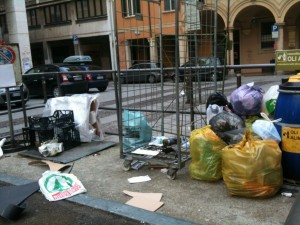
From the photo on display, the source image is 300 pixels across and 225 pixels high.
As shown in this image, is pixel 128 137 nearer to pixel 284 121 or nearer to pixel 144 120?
pixel 144 120

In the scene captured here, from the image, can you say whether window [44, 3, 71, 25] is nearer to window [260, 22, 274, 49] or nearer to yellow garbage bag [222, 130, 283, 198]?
window [260, 22, 274, 49]

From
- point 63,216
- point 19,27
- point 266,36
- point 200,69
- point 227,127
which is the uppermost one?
point 19,27

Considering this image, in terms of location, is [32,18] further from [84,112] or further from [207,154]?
[207,154]

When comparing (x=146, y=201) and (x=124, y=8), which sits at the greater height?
(x=124, y=8)

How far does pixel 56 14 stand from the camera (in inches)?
1314

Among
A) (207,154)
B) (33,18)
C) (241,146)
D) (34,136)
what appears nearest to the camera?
(241,146)

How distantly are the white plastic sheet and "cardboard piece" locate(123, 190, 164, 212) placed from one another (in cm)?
218

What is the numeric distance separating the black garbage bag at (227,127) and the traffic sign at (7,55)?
3.55 meters

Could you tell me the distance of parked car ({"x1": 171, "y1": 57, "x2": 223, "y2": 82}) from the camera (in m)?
4.41

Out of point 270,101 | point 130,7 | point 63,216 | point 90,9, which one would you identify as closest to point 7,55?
Result: point 130,7

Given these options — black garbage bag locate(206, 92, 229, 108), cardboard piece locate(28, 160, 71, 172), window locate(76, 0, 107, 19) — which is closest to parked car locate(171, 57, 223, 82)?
black garbage bag locate(206, 92, 229, 108)

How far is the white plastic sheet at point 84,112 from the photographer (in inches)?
233

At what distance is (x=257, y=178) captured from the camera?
350 centimetres

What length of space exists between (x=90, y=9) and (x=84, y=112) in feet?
86.6
